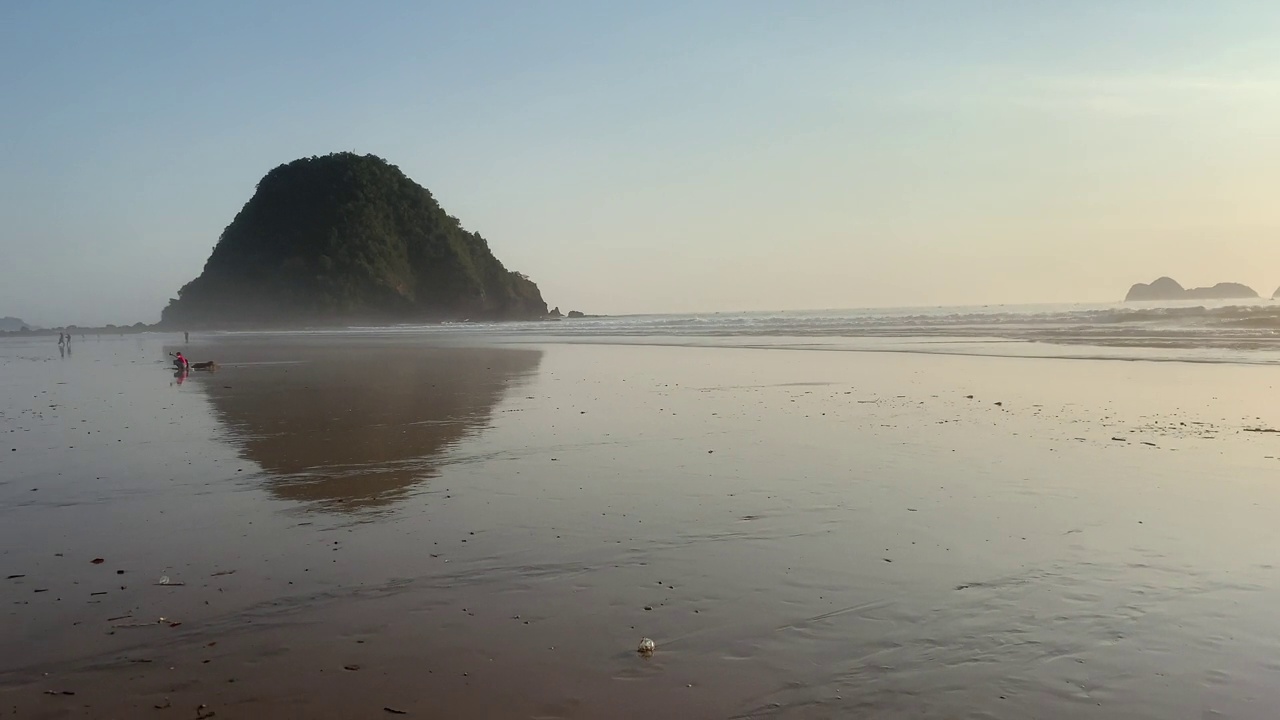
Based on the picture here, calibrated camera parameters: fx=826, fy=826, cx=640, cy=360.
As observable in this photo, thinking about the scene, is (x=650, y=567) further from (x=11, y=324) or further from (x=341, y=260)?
(x=11, y=324)

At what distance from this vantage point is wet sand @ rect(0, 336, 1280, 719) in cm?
411

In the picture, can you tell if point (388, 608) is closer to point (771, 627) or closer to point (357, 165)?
point (771, 627)

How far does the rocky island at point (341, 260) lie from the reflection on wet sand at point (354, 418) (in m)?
85.4

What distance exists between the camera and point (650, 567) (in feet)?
19.5

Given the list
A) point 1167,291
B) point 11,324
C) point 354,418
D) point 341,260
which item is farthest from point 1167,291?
point 11,324

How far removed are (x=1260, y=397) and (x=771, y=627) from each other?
1437 cm

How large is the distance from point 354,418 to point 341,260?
10226cm

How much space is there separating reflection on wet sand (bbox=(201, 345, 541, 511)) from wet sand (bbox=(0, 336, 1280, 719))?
4.4 inches

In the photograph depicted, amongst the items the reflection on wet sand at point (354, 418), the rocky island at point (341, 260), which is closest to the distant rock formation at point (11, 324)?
the rocky island at point (341, 260)

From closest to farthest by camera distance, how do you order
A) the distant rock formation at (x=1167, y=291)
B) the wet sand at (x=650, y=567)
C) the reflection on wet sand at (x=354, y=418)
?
the wet sand at (x=650, y=567), the reflection on wet sand at (x=354, y=418), the distant rock formation at (x=1167, y=291)

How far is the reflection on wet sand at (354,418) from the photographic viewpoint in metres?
9.04

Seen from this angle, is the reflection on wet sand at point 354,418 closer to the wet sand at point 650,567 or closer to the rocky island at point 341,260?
the wet sand at point 650,567

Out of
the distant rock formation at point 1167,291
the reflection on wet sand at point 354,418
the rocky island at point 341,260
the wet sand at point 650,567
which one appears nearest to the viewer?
the wet sand at point 650,567

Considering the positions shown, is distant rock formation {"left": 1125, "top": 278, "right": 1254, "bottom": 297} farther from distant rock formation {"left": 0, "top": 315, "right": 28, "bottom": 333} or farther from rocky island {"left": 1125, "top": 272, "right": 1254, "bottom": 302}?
distant rock formation {"left": 0, "top": 315, "right": 28, "bottom": 333}
